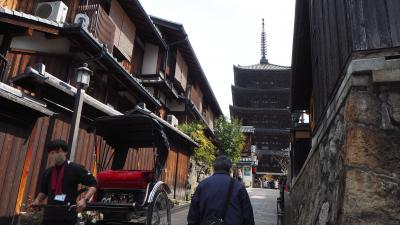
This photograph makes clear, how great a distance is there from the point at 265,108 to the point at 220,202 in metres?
43.7

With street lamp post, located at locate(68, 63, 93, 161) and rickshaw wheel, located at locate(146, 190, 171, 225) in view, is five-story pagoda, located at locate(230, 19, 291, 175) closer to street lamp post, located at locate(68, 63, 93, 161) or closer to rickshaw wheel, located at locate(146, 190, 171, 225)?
street lamp post, located at locate(68, 63, 93, 161)

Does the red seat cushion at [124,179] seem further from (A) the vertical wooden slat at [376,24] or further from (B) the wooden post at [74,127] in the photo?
(A) the vertical wooden slat at [376,24]

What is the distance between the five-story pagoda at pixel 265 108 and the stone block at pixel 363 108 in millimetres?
42714

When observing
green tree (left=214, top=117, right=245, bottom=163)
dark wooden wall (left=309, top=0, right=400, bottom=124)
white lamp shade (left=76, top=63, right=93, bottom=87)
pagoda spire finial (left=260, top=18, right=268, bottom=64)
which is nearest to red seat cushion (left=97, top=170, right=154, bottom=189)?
white lamp shade (left=76, top=63, right=93, bottom=87)

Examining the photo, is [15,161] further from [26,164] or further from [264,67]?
[264,67]

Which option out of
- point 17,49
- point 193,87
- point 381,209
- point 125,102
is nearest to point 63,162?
point 381,209

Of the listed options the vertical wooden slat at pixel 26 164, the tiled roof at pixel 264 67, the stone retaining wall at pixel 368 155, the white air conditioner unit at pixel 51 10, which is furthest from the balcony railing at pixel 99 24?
the tiled roof at pixel 264 67

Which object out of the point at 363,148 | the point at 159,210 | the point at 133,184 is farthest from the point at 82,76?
the point at 363,148

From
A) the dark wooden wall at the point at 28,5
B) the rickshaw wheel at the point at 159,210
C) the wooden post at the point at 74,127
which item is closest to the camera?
the rickshaw wheel at the point at 159,210

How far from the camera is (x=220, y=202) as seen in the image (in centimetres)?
375

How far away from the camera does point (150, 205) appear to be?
19.4ft

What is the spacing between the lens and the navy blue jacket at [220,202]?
3729 millimetres

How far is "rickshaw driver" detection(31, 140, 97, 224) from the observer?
4.07 m

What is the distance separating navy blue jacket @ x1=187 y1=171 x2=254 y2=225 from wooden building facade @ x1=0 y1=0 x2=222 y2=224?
149 inches
